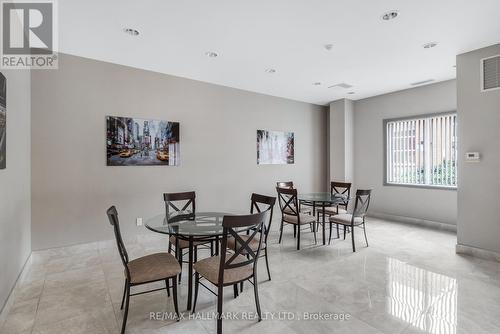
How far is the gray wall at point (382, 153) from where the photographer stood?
495 centimetres

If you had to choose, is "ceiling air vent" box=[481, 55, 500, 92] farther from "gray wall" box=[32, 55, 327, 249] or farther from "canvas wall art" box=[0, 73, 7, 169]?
"canvas wall art" box=[0, 73, 7, 169]

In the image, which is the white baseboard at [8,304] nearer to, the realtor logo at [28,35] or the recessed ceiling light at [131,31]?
the realtor logo at [28,35]

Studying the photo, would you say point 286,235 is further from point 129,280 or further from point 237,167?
point 129,280

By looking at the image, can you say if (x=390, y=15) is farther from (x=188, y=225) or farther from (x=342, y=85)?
(x=188, y=225)

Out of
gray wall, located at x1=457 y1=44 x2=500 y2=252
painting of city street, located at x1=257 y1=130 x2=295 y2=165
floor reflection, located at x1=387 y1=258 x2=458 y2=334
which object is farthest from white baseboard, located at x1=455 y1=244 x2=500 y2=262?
painting of city street, located at x1=257 y1=130 x2=295 y2=165

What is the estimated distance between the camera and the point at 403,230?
493cm

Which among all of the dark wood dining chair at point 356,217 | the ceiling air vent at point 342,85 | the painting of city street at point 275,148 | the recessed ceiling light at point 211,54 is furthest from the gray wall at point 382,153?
the recessed ceiling light at point 211,54

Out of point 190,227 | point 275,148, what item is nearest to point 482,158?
point 275,148

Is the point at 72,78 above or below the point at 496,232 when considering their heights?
above

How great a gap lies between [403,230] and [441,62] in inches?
120

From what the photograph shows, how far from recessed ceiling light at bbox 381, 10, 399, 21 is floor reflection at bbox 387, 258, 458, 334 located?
9.62 ft

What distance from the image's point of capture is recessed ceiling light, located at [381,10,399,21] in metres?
2.62

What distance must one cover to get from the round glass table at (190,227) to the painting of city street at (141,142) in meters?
1.57

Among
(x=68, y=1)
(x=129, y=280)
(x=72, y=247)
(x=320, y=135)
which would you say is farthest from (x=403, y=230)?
(x=68, y=1)
